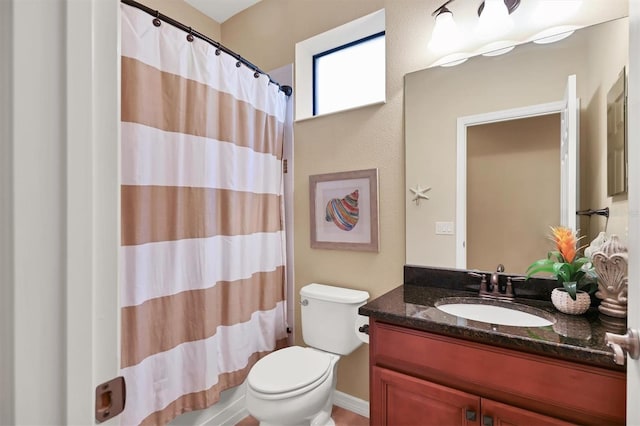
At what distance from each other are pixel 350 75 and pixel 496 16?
974 millimetres

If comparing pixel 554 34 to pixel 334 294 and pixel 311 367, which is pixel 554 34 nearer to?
pixel 334 294

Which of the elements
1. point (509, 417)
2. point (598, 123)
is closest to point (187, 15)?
point (598, 123)

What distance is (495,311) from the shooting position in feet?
4.48

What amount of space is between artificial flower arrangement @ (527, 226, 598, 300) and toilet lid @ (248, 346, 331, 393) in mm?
1122

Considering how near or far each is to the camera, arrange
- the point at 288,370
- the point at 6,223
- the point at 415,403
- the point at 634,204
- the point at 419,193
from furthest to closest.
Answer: the point at 419,193
the point at 288,370
the point at 415,403
the point at 634,204
the point at 6,223

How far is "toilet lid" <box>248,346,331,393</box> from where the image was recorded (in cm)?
144

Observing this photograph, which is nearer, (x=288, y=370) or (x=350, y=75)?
(x=288, y=370)

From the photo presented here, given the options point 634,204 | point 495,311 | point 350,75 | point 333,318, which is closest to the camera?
point 634,204

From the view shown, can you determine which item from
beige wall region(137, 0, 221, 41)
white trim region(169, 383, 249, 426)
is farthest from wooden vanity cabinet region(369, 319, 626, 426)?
beige wall region(137, 0, 221, 41)

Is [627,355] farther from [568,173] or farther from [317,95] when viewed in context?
[317,95]

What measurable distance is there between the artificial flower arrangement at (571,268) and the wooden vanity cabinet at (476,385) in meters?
0.37

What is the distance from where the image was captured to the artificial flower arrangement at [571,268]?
119 cm

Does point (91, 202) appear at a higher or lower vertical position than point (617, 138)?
lower

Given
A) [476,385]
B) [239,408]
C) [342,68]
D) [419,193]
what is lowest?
[239,408]
